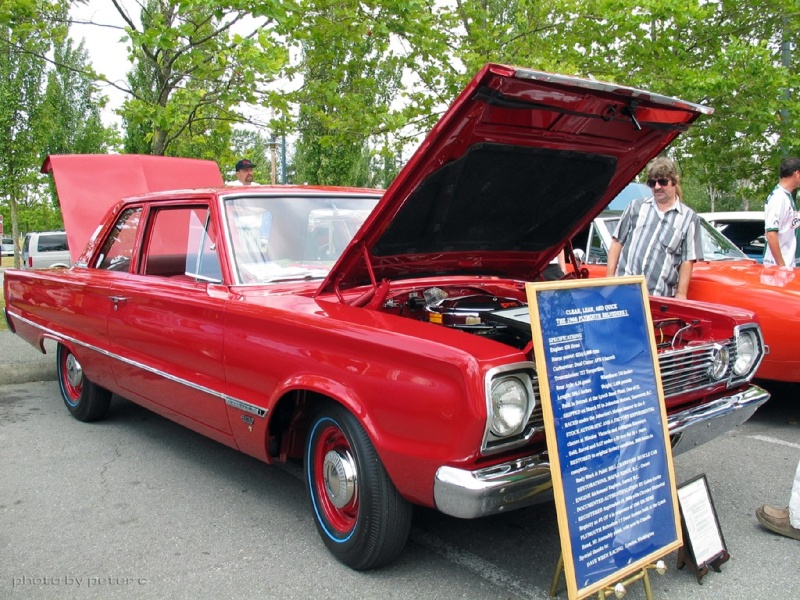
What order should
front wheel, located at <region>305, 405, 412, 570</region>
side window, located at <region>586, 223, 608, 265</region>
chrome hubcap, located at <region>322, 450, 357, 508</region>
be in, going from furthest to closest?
side window, located at <region>586, 223, 608, 265</region>, chrome hubcap, located at <region>322, 450, 357, 508</region>, front wheel, located at <region>305, 405, 412, 570</region>

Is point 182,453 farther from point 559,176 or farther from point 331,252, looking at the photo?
point 559,176

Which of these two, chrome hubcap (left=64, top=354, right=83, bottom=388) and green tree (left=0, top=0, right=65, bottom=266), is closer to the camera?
chrome hubcap (left=64, top=354, right=83, bottom=388)

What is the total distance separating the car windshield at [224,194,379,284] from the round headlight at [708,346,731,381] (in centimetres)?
192

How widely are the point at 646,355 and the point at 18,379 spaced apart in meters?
5.93

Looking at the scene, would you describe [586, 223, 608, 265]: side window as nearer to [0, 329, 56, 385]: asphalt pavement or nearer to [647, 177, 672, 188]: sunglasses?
[647, 177, 672, 188]: sunglasses

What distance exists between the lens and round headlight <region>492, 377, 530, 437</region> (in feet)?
7.49

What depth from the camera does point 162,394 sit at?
386 cm

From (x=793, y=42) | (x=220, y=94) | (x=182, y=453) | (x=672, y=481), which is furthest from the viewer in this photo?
(x=793, y=42)

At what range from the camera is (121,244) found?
183 inches

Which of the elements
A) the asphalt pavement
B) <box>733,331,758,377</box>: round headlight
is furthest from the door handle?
<box>733,331,758,377</box>: round headlight

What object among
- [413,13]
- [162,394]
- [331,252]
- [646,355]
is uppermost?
[413,13]

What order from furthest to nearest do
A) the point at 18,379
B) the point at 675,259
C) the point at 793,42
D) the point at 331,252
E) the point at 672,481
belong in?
the point at 793,42
the point at 18,379
the point at 675,259
the point at 331,252
the point at 672,481

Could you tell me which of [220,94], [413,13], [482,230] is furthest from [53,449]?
[413,13]

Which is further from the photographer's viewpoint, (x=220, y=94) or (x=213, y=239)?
(x=220, y=94)
